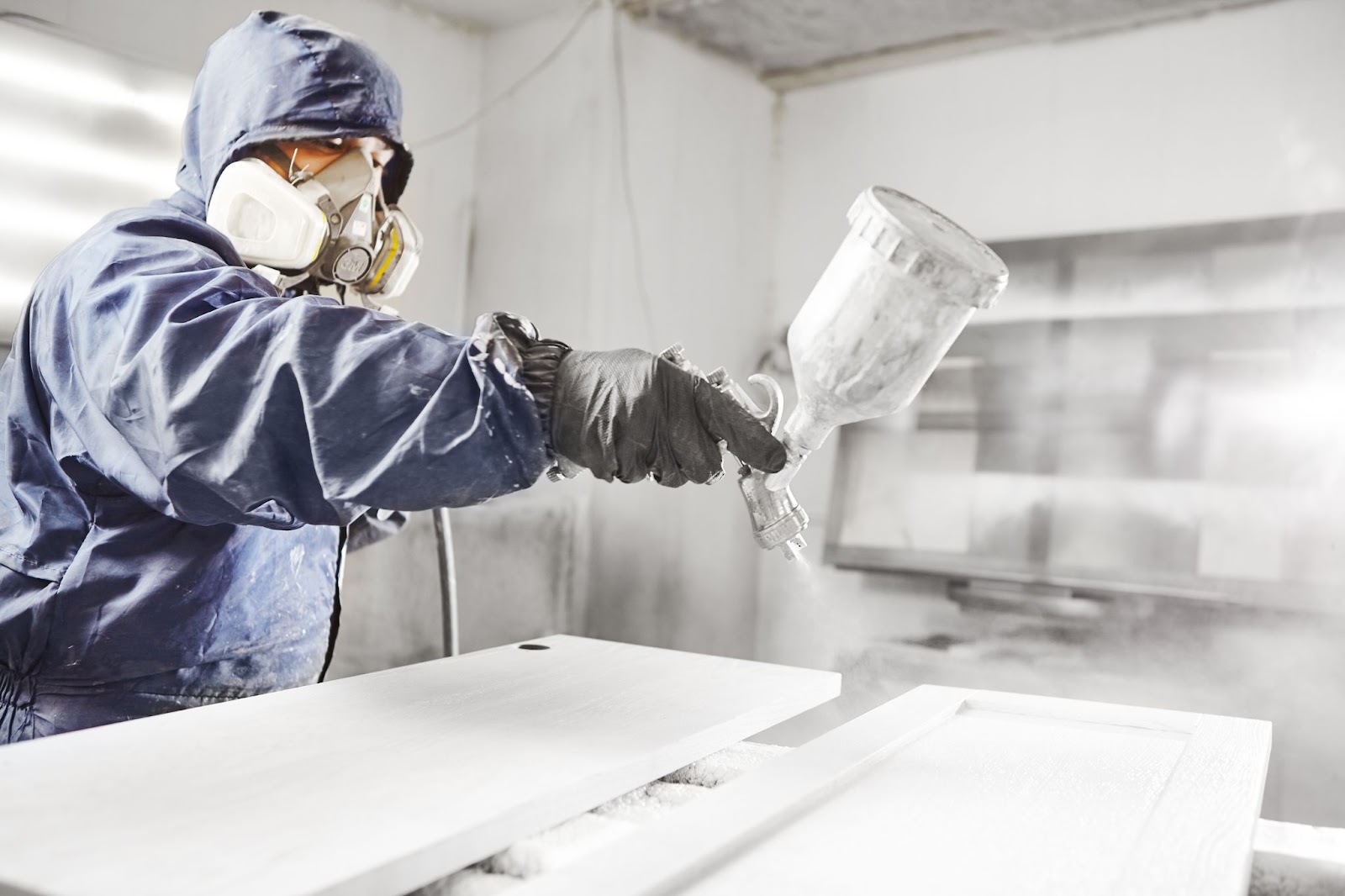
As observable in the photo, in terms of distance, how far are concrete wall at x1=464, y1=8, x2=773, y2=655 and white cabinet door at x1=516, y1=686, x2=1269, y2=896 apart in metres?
2.55

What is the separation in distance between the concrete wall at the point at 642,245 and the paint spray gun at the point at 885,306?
266 centimetres

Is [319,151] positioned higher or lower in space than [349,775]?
higher

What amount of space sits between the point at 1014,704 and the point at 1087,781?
0.37 metres

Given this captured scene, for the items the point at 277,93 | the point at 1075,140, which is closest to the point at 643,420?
the point at 277,93

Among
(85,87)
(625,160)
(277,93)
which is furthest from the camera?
(625,160)

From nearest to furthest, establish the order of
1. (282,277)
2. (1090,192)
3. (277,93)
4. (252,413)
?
(252,413) → (277,93) → (282,277) → (1090,192)

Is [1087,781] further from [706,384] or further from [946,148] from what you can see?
[946,148]

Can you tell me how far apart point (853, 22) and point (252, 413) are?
3.22m

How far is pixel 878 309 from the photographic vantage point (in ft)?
3.36

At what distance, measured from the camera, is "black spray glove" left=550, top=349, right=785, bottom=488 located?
1094 mm

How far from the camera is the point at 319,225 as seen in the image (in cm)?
153

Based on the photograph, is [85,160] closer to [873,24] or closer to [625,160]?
[625,160]

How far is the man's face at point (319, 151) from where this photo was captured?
1584 millimetres

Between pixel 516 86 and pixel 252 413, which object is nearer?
pixel 252 413
